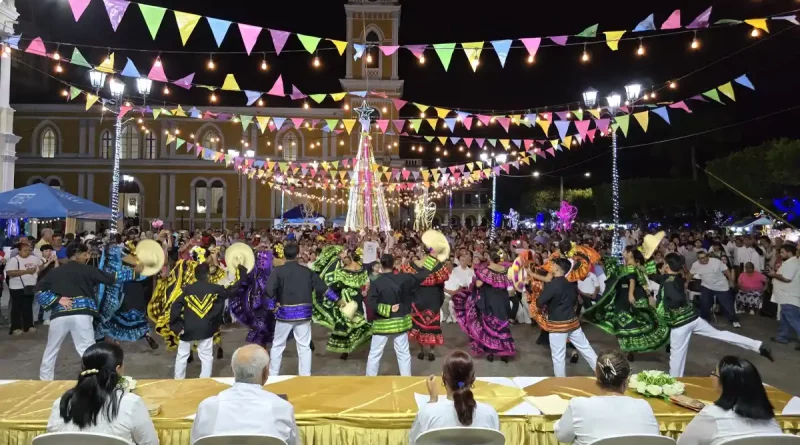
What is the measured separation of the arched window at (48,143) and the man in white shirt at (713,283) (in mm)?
47886

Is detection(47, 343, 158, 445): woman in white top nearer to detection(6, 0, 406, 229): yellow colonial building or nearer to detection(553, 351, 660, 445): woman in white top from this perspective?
detection(553, 351, 660, 445): woman in white top

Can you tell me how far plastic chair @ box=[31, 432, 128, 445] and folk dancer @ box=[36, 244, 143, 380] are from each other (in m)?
3.90

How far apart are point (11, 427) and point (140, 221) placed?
1741 inches

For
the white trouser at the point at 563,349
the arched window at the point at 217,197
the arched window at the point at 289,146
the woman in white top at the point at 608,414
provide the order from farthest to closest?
1. the arched window at the point at 217,197
2. the arched window at the point at 289,146
3. the white trouser at the point at 563,349
4. the woman in white top at the point at 608,414

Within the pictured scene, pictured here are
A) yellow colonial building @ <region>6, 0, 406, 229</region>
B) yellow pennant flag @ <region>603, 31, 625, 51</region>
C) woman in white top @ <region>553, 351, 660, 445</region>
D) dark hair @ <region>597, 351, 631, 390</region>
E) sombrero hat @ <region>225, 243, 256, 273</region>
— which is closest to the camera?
woman in white top @ <region>553, 351, 660, 445</region>

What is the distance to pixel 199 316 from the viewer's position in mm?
6254

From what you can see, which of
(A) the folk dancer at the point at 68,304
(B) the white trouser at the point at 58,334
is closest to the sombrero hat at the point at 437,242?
(A) the folk dancer at the point at 68,304

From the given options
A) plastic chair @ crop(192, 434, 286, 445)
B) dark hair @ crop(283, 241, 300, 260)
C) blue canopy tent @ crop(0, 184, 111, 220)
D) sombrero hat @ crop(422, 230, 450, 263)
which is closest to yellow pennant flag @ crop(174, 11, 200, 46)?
dark hair @ crop(283, 241, 300, 260)

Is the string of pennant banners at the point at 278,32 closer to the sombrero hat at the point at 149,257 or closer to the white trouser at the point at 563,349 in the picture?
the sombrero hat at the point at 149,257

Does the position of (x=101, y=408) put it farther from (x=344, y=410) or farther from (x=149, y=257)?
(x=149, y=257)

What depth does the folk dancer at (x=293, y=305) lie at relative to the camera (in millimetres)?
6698

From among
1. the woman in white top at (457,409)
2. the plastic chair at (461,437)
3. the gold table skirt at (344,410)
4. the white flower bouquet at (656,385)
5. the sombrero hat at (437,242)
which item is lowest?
the gold table skirt at (344,410)

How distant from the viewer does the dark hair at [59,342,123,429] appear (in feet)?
9.45

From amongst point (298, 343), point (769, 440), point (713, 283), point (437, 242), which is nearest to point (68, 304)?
point (298, 343)
